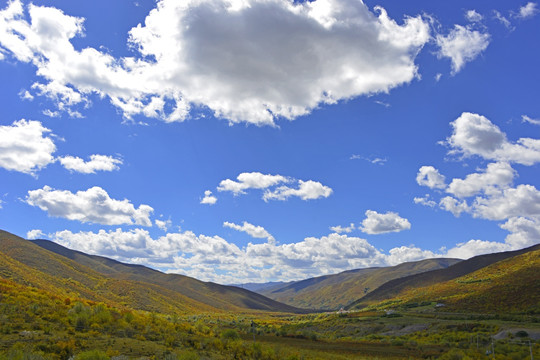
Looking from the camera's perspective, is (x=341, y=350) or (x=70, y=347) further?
(x=341, y=350)

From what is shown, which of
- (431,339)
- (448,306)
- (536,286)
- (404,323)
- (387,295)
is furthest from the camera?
(387,295)

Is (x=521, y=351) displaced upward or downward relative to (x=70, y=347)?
downward

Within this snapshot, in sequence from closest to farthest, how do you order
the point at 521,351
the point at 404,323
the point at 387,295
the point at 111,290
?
the point at 521,351 < the point at 404,323 < the point at 111,290 < the point at 387,295

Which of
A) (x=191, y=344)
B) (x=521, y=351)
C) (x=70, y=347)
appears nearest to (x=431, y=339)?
(x=521, y=351)

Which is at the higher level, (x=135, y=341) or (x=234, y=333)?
(x=135, y=341)

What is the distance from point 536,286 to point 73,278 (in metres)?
111

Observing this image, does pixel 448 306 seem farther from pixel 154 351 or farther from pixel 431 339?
pixel 154 351

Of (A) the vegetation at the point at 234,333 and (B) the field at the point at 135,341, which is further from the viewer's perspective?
(A) the vegetation at the point at 234,333

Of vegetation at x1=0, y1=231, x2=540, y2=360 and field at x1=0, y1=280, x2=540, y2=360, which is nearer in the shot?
field at x1=0, y1=280, x2=540, y2=360

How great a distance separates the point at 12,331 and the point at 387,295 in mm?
168993

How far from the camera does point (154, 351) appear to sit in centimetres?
2092

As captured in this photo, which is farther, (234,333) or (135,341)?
(234,333)

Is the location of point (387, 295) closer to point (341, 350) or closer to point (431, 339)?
point (431, 339)

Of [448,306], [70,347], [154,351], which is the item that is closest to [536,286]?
[448,306]
